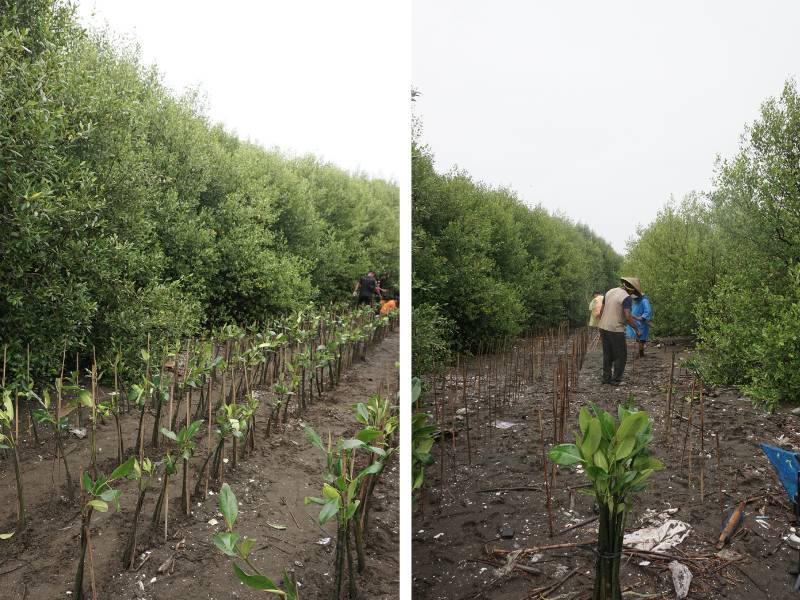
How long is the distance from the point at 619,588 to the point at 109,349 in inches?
137

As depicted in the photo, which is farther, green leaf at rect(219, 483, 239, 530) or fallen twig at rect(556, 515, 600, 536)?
fallen twig at rect(556, 515, 600, 536)

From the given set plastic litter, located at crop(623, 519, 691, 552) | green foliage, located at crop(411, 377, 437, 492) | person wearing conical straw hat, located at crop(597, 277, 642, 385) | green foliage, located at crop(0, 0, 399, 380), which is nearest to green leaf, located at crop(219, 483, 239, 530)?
green foliage, located at crop(411, 377, 437, 492)

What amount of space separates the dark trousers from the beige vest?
0.08 ft

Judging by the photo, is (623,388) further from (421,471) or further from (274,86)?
(274,86)

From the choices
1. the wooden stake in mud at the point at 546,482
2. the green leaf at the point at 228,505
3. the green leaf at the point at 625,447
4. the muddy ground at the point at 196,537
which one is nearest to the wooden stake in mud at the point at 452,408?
the wooden stake in mud at the point at 546,482

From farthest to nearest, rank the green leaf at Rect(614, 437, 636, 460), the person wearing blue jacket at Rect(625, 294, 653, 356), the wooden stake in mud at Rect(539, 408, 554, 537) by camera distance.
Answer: the person wearing blue jacket at Rect(625, 294, 653, 356) → the wooden stake in mud at Rect(539, 408, 554, 537) → the green leaf at Rect(614, 437, 636, 460)

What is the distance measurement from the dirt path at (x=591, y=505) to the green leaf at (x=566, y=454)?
0.41 meters

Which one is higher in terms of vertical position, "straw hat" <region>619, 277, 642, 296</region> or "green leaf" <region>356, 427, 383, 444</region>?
"straw hat" <region>619, 277, 642, 296</region>

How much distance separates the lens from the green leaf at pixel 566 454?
1636 millimetres

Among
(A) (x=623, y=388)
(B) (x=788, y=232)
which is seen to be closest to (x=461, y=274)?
(A) (x=623, y=388)

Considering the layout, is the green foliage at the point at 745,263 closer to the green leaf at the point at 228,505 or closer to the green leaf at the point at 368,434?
the green leaf at the point at 368,434

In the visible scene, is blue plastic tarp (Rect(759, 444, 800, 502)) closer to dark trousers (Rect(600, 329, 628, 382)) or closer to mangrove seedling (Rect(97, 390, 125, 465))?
dark trousers (Rect(600, 329, 628, 382))

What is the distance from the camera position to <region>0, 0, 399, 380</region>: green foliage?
2.91 metres

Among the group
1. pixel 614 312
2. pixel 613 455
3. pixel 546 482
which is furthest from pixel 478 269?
pixel 613 455
